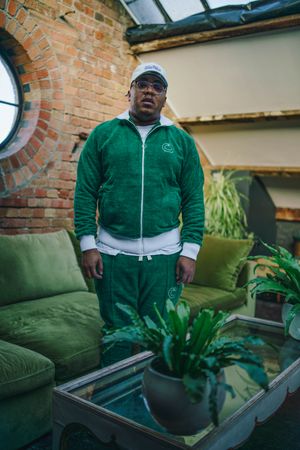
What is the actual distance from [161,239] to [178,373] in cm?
80

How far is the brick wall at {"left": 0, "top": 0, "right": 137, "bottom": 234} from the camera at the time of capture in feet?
9.93

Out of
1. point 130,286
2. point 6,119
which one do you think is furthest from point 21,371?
point 6,119

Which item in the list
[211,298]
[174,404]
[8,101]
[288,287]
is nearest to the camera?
[174,404]

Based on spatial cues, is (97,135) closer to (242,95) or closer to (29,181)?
(29,181)

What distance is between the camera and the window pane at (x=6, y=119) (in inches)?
124

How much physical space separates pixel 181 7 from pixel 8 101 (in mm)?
1805

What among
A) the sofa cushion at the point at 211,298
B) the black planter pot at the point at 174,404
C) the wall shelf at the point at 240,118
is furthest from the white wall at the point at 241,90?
the black planter pot at the point at 174,404

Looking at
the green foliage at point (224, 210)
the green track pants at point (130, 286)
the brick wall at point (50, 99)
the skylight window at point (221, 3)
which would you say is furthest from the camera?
the green foliage at point (224, 210)

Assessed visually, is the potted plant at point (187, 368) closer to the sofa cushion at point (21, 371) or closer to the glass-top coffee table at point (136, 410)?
the glass-top coffee table at point (136, 410)

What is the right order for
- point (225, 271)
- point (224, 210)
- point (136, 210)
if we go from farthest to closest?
point (224, 210) → point (225, 271) → point (136, 210)

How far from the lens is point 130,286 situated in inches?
68.9

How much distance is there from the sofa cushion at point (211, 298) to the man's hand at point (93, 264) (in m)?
1.16

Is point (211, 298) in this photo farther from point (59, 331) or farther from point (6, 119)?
point (6, 119)

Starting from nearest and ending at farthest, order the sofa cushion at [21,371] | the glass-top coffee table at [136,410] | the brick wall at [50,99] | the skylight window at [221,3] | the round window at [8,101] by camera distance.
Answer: the glass-top coffee table at [136,410], the sofa cushion at [21,371], the brick wall at [50,99], the round window at [8,101], the skylight window at [221,3]
